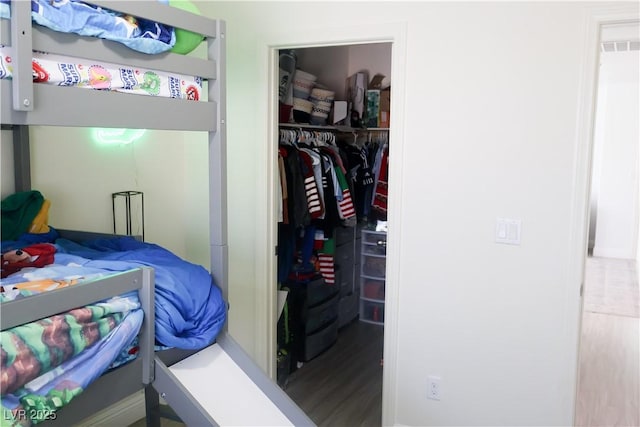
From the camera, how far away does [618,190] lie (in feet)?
24.1

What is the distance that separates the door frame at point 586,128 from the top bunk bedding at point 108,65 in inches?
56.9

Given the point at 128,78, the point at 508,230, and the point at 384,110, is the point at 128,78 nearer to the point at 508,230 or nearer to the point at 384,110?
the point at 508,230

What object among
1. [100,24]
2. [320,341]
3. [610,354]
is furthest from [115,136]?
[610,354]

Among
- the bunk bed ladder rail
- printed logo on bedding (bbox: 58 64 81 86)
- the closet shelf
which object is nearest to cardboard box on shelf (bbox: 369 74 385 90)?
the closet shelf

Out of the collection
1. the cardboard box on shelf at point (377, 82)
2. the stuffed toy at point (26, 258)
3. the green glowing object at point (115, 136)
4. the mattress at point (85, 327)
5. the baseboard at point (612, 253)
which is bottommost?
the baseboard at point (612, 253)

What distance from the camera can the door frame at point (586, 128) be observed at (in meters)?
2.18

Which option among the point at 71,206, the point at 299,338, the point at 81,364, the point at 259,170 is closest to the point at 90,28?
the point at 81,364

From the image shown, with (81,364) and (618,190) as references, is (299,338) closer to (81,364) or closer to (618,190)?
(81,364)

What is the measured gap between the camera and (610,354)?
4.10 meters

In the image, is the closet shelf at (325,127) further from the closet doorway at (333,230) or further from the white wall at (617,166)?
the white wall at (617,166)

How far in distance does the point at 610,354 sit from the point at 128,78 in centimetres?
394

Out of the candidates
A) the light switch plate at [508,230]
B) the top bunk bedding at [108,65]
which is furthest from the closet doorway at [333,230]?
the top bunk bedding at [108,65]

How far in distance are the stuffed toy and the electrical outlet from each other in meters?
1.74

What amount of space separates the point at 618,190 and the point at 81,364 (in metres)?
7.48
